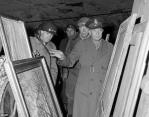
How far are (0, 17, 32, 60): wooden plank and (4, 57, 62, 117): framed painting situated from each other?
165 mm

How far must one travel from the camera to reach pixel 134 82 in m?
1.40

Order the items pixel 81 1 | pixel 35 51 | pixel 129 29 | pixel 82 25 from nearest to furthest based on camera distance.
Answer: pixel 129 29
pixel 35 51
pixel 82 25
pixel 81 1

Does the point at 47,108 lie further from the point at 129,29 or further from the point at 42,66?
the point at 129,29

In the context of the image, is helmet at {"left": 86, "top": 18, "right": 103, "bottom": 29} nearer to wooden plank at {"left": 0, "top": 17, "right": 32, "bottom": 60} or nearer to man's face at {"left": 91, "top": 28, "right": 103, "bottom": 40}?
man's face at {"left": 91, "top": 28, "right": 103, "bottom": 40}

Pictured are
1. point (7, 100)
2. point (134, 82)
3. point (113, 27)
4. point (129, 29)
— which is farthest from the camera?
point (113, 27)

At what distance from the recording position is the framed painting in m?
1.80

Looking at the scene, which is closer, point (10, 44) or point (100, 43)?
point (10, 44)

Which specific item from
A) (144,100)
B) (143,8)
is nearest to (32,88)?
(144,100)

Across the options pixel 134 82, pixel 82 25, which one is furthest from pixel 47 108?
pixel 82 25

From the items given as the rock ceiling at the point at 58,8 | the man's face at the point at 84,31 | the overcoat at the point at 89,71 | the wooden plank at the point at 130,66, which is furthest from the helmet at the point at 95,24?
the rock ceiling at the point at 58,8

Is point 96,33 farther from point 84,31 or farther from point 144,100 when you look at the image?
point 144,100

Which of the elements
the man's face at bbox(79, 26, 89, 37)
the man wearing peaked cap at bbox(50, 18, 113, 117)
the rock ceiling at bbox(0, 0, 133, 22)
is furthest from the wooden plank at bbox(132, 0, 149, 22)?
the rock ceiling at bbox(0, 0, 133, 22)

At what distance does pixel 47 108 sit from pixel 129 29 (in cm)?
115

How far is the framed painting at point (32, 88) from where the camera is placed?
180 cm
